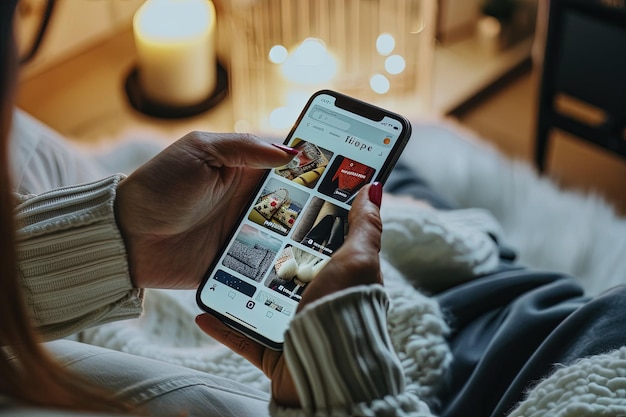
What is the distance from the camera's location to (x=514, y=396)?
1.95 feet

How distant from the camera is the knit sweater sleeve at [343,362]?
0.49 metres

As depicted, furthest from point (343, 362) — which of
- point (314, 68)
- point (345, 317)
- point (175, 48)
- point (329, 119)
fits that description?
point (175, 48)

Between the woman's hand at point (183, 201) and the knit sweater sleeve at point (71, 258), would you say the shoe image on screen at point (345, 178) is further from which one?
the knit sweater sleeve at point (71, 258)

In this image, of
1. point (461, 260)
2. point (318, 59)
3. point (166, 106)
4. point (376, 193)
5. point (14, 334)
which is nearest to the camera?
point (14, 334)

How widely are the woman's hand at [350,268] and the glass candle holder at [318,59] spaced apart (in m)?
0.60

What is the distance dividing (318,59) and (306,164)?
1.95ft

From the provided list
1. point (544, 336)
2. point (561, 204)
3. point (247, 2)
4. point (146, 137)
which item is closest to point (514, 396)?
point (544, 336)

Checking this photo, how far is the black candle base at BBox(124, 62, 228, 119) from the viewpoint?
4.36 ft

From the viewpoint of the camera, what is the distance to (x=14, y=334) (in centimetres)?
45

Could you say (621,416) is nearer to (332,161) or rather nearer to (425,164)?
(332,161)

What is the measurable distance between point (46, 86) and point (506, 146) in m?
0.84

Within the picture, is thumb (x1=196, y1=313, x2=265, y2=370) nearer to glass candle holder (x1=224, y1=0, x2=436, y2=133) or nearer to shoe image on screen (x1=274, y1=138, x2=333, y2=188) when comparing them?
shoe image on screen (x1=274, y1=138, x2=333, y2=188)

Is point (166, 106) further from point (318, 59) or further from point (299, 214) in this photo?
point (299, 214)

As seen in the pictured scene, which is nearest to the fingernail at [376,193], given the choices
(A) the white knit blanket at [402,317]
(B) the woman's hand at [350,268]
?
(B) the woman's hand at [350,268]
